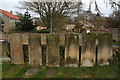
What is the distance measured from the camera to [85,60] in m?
4.01

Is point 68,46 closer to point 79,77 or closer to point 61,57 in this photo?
point 61,57

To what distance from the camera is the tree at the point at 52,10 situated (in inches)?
722

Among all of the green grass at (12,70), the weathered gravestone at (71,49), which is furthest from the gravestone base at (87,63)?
the green grass at (12,70)

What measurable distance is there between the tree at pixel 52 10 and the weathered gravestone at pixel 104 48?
577 inches

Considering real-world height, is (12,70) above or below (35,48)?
below

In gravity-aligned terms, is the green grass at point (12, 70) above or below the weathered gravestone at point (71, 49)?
below

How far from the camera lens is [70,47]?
156 inches

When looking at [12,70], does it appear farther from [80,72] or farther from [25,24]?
[25,24]

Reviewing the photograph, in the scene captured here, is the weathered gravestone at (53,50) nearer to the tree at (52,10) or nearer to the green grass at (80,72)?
the green grass at (80,72)

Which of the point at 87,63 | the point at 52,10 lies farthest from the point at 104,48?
the point at 52,10

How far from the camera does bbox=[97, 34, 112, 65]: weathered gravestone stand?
158 inches

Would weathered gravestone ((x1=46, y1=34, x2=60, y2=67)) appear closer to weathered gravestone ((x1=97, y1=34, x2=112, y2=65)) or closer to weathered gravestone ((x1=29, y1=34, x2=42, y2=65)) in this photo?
weathered gravestone ((x1=29, y1=34, x2=42, y2=65))

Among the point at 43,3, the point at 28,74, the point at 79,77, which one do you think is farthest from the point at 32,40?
the point at 43,3

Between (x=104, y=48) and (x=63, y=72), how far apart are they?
1.71 metres
